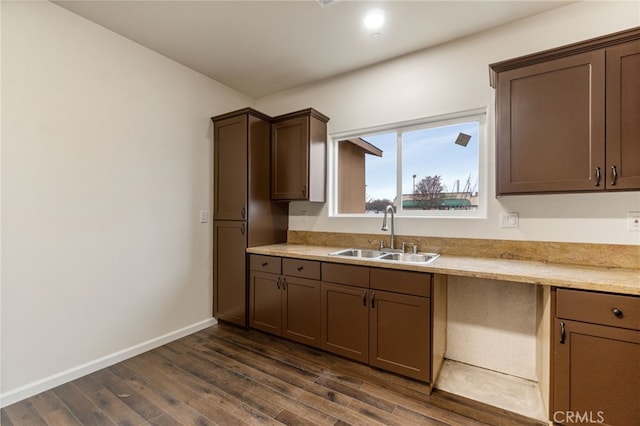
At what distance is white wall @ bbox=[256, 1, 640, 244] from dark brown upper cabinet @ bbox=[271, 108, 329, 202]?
0.23 metres

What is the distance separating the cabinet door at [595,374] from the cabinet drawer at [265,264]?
2030 mm

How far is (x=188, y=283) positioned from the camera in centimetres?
291

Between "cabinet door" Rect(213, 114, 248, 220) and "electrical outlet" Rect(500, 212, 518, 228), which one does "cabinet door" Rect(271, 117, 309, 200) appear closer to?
"cabinet door" Rect(213, 114, 248, 220)

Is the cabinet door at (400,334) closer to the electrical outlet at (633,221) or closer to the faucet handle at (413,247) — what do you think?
the faucet handle at (413,247)

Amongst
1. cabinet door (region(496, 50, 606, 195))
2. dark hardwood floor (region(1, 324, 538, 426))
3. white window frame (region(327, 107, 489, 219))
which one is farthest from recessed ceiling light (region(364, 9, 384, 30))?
dark hardwood floor (region(1, 324, 538, 426))

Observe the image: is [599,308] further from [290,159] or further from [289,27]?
[289,27]

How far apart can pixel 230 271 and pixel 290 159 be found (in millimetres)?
1348

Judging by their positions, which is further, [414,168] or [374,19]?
[414,168]

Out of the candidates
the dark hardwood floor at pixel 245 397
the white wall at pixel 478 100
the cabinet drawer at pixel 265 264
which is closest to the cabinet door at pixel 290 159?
the white wall at pixel 478 100

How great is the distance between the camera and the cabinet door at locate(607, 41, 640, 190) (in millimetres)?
1602

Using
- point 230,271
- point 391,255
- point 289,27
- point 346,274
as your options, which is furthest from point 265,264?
point 289,27

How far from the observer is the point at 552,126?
1810 millimetres

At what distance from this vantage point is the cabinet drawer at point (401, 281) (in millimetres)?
1934

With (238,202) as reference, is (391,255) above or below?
below
